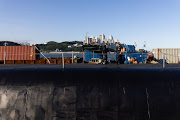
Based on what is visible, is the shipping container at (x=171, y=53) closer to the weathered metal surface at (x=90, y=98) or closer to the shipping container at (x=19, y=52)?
the weathered metal surface at (x=90, y=98)

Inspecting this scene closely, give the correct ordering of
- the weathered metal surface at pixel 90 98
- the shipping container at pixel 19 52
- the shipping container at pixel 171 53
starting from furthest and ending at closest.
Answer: the shipping container at pixel 19 52 < the shipping container at pixel 171 53 < the weathered metal surface at pixel 90 98

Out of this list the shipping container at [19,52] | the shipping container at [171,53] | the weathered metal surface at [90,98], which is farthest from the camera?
the shipping container at [19,52]

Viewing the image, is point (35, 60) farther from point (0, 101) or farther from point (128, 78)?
point (128, 78)

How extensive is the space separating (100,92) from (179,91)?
477 centimetres

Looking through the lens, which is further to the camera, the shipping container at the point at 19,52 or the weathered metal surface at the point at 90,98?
the shipping container at the point at 19,52

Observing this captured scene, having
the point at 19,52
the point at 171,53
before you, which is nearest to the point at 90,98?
the point at 19,52

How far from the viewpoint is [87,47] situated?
34.6 metres

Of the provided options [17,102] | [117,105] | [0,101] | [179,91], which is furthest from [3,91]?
[179,91]

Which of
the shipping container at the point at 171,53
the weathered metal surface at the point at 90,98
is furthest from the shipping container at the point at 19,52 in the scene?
the shipping container at the point at 171,53

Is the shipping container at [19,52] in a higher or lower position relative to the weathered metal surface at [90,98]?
higher

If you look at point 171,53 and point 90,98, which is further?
point 171,53

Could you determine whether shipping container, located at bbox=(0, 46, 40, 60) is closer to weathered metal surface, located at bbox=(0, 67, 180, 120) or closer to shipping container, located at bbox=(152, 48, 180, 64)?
weathered metal surface, located at bbox=(0, 67, 180, 120)

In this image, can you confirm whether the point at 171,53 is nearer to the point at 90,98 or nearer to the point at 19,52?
the point at 90,98

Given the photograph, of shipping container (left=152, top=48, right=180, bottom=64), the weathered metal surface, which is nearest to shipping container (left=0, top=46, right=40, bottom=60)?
the weathered metal surface
